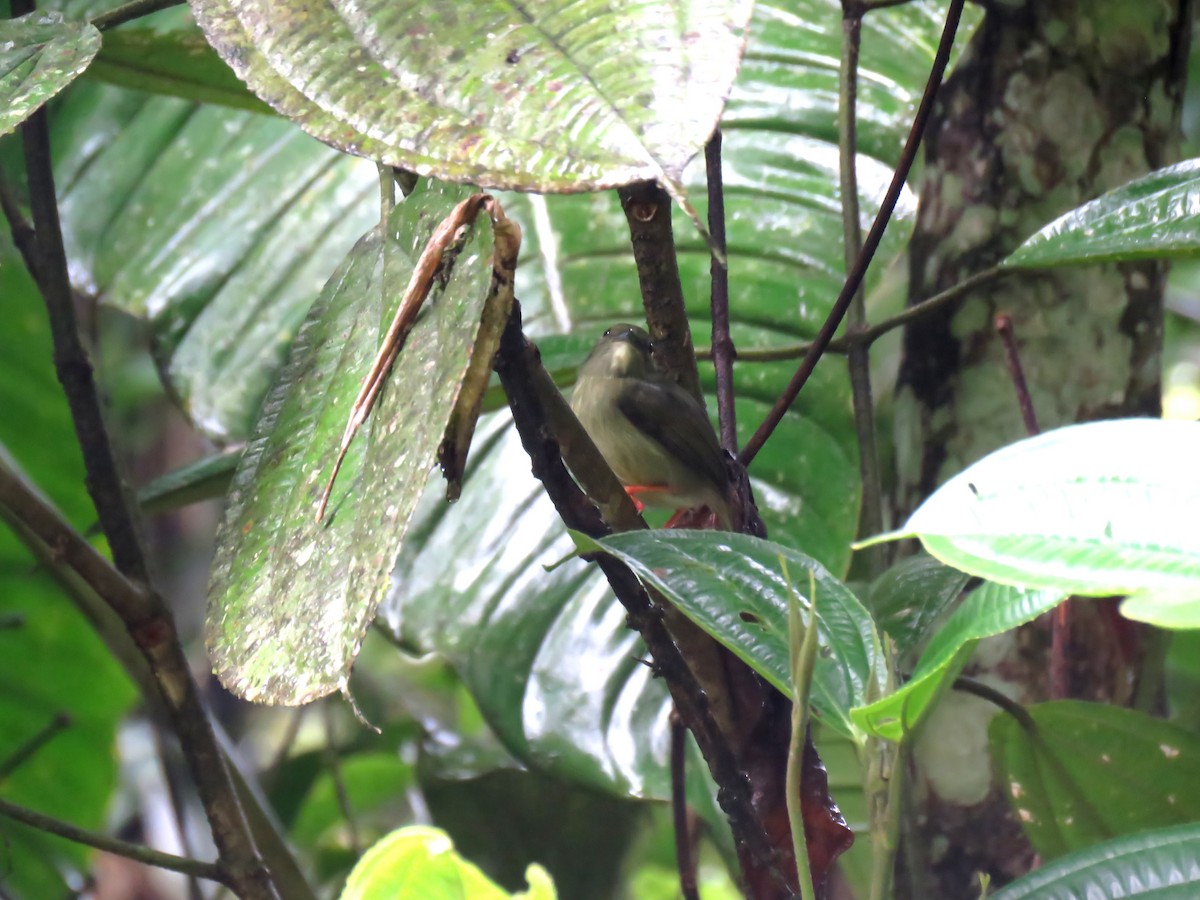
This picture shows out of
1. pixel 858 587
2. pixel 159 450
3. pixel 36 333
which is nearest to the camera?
pixel 858 587

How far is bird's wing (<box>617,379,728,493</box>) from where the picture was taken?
56.7 inches

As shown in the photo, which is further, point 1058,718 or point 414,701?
point 414,701

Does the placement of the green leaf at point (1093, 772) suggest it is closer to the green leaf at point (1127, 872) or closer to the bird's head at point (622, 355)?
the green leaf at point (1127, 872)

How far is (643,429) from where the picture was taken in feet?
5.24

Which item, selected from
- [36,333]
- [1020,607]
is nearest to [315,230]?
[36,333]

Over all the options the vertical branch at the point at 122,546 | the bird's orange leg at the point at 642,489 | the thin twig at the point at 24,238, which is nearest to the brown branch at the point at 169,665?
the vertical branch at the point at 122,546

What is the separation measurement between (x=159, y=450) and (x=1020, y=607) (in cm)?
274

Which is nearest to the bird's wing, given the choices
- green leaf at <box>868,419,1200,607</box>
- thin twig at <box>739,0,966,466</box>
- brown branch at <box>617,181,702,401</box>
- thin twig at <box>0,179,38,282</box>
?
thin twig at <box>739,0,966,466</box>

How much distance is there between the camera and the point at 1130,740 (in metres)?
0.92

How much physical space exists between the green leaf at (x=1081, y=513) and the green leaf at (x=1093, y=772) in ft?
1.74

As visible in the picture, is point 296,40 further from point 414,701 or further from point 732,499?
point 414,701

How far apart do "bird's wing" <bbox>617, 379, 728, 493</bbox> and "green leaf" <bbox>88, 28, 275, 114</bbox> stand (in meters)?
0.58

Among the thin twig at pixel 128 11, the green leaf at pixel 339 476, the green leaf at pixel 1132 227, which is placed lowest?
the green leaf at pixel 339 476

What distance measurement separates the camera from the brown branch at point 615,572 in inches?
22.5
